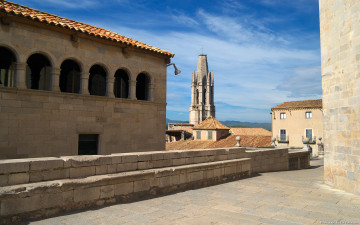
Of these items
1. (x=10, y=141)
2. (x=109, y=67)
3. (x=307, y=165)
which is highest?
(x=109, y=67)

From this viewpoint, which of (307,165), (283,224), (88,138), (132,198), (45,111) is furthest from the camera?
(307,165)

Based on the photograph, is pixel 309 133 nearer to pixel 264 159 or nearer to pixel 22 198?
pixel 264 159

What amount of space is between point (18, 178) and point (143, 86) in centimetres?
837

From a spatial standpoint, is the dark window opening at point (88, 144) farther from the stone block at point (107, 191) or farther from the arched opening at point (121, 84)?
the stone block at point (107, 191)

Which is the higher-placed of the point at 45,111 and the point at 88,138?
the point at 45,111

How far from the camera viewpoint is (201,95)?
350 feet

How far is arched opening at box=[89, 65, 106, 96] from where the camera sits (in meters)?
10.7

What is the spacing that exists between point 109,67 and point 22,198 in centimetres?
726

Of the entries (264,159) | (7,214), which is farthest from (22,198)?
(264,159)

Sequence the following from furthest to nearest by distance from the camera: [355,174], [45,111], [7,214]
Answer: [45,111] → [355,174] → [7,214]

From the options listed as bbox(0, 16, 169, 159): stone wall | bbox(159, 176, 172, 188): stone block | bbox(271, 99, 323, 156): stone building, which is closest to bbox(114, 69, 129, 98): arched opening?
bbox(0, 16, 169, 159): stone wall

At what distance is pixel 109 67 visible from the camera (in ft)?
35.6

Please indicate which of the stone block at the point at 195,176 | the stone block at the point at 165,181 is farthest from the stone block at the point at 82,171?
the stone block at the point at 195,176

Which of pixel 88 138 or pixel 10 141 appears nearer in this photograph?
pixel 10 141
